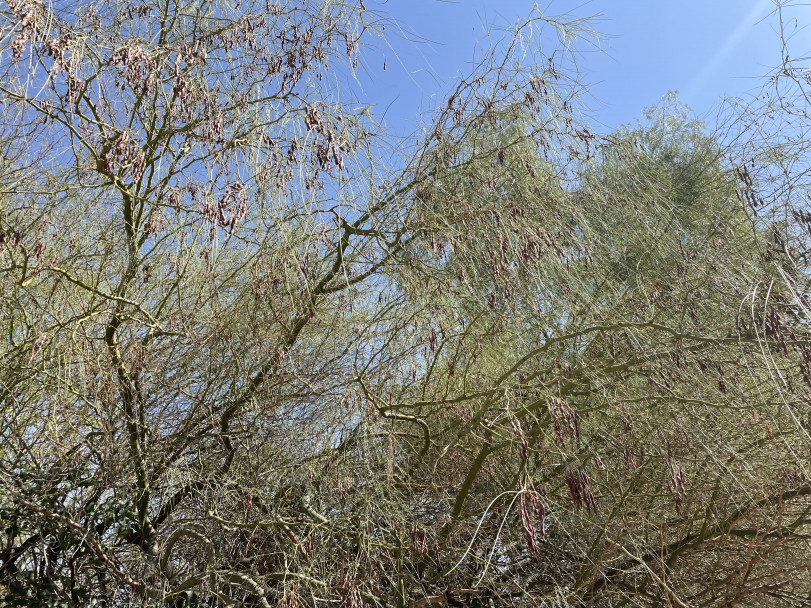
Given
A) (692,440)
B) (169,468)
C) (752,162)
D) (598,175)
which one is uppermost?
(598,175)

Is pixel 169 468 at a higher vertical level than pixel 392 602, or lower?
higher

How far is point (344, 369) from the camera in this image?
3244 millimetres

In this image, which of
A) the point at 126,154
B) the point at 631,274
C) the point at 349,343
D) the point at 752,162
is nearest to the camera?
the point at 126,154

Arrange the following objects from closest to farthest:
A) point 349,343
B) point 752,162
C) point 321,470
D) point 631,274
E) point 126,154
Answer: point 126,154 < point 321,470 < point 349,343 < point 752,162 < point 631,274

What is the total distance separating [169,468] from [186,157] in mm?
1427

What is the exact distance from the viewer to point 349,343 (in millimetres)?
3143

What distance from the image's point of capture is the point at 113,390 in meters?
2.98

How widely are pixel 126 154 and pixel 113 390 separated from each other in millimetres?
1182

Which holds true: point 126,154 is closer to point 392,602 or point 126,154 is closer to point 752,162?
point 392,602

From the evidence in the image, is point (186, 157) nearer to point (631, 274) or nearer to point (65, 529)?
point (65, 529)

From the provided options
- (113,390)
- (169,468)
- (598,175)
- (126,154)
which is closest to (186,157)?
(126,154)

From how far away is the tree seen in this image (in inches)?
111

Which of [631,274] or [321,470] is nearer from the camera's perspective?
[321,470]

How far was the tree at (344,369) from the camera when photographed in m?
2.81
